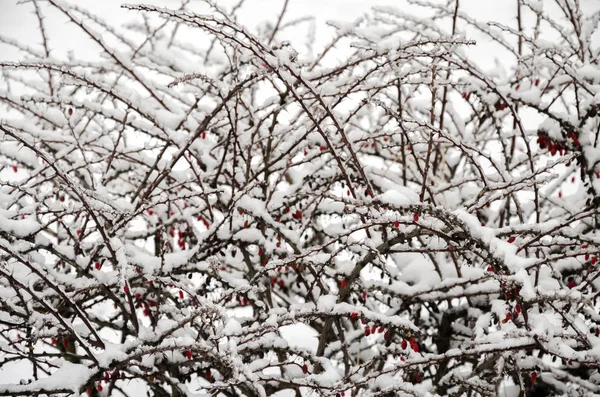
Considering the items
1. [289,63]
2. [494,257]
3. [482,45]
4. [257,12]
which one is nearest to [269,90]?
[257,12]

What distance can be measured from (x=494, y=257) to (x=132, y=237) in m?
2.45

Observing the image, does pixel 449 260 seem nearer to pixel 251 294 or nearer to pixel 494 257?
pixel 251 294

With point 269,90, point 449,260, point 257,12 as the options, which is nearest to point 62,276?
point 449,260

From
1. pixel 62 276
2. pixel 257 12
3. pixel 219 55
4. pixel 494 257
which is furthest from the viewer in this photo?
pixel 257 12

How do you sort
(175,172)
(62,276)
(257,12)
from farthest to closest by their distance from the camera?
(257,12), (175,172), (62,276)

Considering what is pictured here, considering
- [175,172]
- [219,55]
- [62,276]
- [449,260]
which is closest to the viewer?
[62,276]

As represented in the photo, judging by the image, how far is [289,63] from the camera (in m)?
2.07

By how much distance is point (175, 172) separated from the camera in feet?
10.6

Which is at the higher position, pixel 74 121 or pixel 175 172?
pixel 74 121

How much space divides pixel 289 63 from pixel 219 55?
3038mm

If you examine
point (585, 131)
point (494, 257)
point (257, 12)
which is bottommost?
point (494, 257)

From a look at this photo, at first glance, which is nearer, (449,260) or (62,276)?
(62,276)

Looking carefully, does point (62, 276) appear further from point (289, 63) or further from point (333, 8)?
point (333, 8)

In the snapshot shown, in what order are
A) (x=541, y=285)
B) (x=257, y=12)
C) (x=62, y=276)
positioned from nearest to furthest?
(x=62, y=276), (x=541, y=285), (x=257, y=12)
